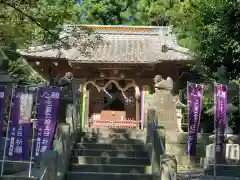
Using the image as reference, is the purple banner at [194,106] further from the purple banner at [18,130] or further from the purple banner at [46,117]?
the purple banner at [18,130]

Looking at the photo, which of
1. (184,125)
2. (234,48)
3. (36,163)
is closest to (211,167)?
(36,163)

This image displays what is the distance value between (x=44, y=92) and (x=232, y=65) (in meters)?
9.46

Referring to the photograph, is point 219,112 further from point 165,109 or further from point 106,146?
point 106,146

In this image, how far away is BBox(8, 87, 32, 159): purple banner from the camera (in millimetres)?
10258

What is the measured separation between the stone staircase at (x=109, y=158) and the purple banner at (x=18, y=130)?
144 centimetres

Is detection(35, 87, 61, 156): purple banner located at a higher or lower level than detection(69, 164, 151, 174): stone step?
higher

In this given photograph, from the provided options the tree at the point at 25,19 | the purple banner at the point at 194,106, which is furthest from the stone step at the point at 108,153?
the tree at the point at 25,19

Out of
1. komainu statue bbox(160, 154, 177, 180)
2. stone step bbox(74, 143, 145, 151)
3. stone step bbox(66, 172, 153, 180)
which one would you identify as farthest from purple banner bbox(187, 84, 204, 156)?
komainu statue bbox(160, 154, 177, 180)

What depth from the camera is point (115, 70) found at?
1952 cm

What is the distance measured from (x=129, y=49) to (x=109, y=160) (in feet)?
34.1

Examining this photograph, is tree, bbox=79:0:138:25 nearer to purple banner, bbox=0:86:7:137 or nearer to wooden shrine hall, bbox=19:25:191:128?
wooden shrine hall, bbox=19:25:191:128

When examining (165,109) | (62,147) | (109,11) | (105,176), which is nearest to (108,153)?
(105,176)

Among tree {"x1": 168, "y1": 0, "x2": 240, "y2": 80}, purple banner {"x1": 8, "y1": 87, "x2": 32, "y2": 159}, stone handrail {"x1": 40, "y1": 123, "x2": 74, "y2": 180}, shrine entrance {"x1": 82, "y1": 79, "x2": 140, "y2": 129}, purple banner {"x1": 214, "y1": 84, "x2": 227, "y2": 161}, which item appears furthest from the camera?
shrine entrance {"x1": 82, "y1": 79, "x2": 140, "y2": 129}

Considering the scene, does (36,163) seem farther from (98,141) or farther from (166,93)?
(166,93)
